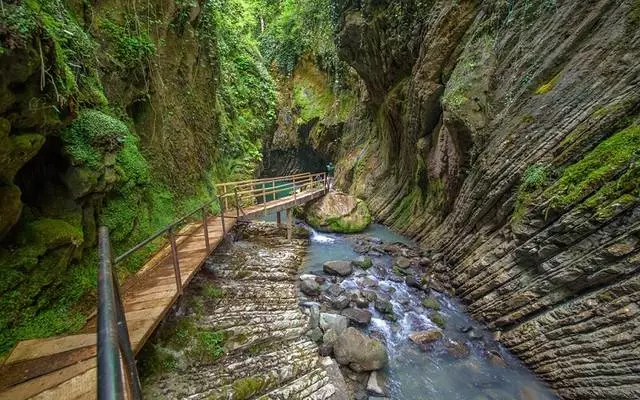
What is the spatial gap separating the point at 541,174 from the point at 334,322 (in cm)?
554

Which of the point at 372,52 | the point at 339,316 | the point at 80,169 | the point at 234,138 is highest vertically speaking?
the point at 372,52

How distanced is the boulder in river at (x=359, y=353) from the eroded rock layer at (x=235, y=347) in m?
0.46

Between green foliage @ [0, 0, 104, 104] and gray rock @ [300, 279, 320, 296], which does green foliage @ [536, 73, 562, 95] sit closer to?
gray rock @ [300, 279, 320, 296]

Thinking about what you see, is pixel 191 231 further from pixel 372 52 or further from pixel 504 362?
pixel 372 52

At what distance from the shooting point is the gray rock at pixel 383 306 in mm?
7309

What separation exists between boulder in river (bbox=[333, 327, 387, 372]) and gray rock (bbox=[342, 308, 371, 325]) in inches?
45.9

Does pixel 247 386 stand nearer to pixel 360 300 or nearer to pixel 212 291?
pixel 212 291

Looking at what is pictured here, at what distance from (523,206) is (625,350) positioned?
9.85 ft

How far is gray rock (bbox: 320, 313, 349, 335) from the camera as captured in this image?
6.15 m

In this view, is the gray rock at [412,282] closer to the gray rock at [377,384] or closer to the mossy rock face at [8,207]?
the gray rock at [377,384]

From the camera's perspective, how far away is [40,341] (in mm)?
3281

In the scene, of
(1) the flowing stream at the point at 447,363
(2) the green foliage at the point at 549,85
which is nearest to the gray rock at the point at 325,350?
(1) the flowing stream at the point at 447,363

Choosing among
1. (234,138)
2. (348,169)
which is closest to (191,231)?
(234,138)

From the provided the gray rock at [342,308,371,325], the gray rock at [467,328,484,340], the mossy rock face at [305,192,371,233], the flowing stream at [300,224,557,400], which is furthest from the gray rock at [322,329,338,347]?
the mossy rock face at [305,192,371,233]
